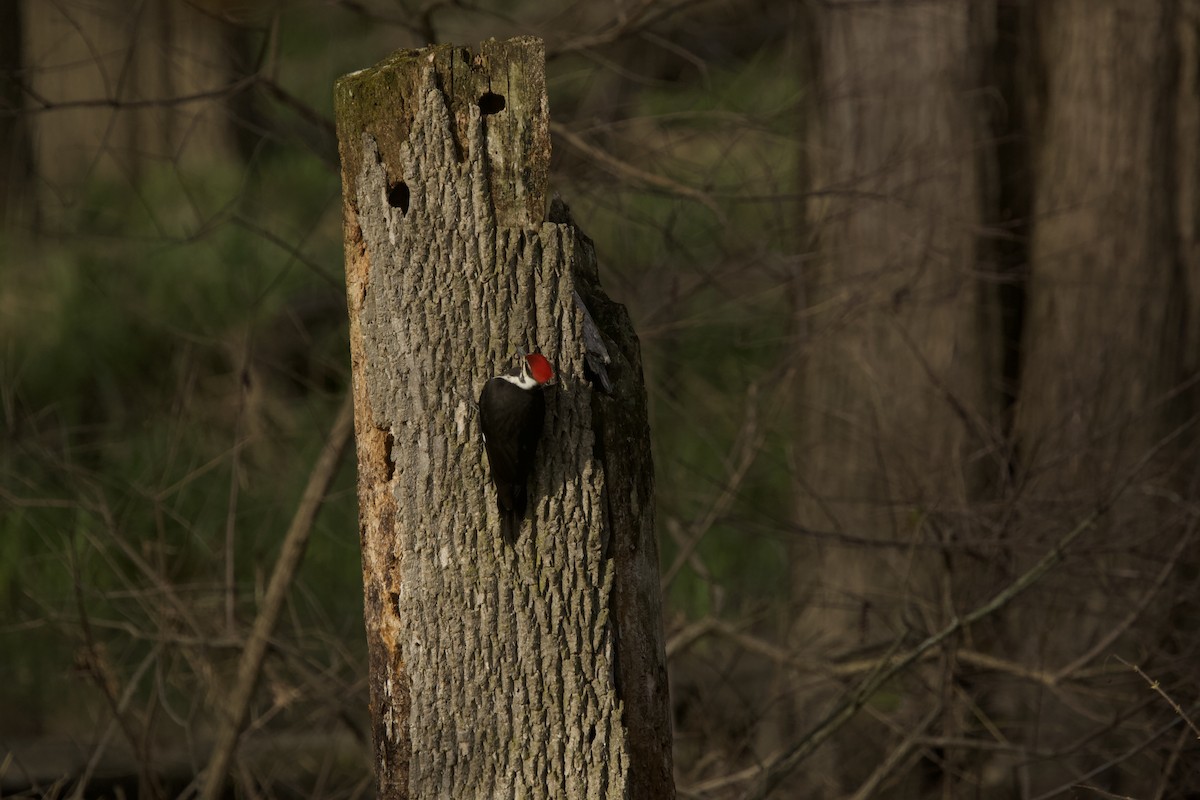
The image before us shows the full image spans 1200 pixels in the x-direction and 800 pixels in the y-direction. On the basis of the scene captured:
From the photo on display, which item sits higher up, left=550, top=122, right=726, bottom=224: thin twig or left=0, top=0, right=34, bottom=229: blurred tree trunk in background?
left=0, top=0, right=34, bottom=229: blurred tree trunk in background

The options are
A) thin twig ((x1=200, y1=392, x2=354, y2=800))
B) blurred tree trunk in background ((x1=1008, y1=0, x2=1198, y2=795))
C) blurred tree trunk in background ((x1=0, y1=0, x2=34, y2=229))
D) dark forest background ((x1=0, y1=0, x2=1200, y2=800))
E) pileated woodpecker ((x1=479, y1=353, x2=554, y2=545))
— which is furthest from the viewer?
blurred tree trunk in background ((x1=1008, y1=0, x2=1198, y2=795))

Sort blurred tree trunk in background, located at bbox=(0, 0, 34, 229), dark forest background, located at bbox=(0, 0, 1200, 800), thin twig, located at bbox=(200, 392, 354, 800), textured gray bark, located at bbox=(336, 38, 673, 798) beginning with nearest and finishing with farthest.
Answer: textured gray bark, located at bbox=(336, 38, 673, 798)
blurred tree trunk in background, located at bbox=(0, 0, 34, 229)
dark forest background, located at bbox=(0, 0, 1200, 800)
thin twig, located at bbox=(200, 392, 354, 800)

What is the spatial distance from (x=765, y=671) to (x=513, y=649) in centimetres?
395

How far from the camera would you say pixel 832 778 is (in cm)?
576

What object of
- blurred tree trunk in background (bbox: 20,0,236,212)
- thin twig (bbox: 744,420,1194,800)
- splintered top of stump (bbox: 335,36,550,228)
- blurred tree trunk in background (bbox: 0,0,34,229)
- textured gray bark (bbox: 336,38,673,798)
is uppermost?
blurred tree trunk in background (bbox: 20,0,236,212)

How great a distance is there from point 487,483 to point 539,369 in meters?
0.34

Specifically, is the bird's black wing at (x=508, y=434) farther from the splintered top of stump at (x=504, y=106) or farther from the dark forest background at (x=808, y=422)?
the dark forest background at (x=808, y=422)

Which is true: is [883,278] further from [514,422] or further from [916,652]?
[514,422]

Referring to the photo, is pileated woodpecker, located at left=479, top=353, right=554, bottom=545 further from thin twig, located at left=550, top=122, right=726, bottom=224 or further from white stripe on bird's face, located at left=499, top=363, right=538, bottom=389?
thin twig, located at left=550, top=122, right=726, bottom=224

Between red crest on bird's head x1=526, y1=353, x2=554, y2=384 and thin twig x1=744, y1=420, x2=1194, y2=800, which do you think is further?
thin twig x1=744, y1=420, x2=1194, y2=800

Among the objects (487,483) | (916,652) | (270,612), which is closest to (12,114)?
(270,612)

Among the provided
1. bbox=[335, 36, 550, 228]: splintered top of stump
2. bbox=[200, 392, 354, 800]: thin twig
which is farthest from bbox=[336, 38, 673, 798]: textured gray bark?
bbox=[200, 392, 354, 800]: thin twig

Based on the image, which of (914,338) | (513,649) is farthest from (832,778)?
(513,649)

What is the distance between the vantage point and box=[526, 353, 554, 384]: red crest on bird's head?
2852 millimetres
